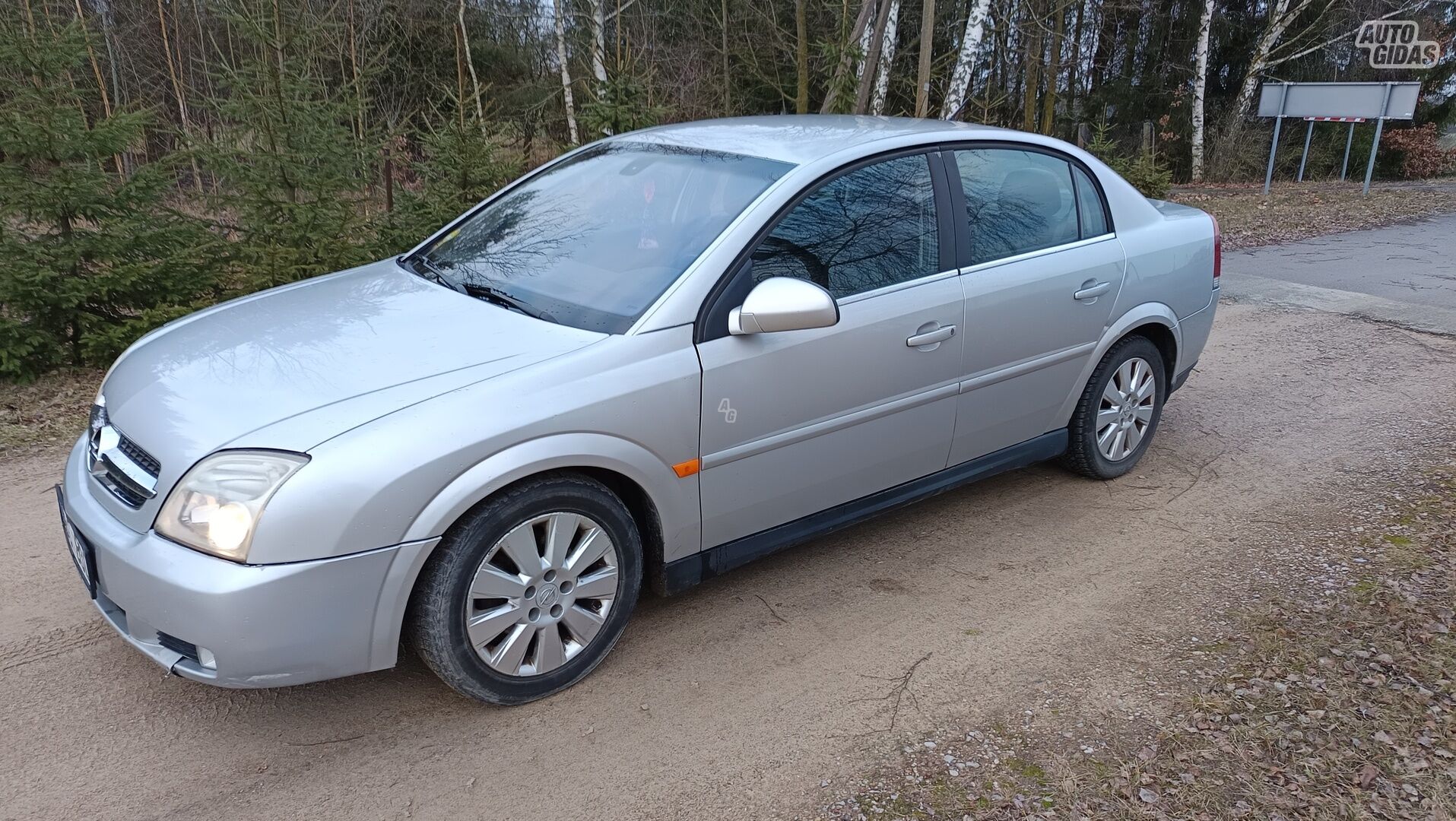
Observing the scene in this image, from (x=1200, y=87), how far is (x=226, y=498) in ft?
74.3

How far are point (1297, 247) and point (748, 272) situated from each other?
34.8 feet

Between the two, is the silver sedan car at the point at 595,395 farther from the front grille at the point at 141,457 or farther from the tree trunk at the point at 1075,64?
the tree trunk at the point at 1075,64

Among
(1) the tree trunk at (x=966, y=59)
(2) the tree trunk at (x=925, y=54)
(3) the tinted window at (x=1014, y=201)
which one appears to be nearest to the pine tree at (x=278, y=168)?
(3) the tinted window at (x=1014, y=201)

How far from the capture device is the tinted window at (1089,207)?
4629 mm

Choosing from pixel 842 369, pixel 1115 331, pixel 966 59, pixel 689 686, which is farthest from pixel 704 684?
pixel 966 59

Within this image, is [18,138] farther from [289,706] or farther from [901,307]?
[901,307]

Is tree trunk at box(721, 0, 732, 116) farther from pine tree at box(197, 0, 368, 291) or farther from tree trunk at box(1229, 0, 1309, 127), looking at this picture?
pine tree at box(197, 0, 368, 291)

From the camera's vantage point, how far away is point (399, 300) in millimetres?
3686

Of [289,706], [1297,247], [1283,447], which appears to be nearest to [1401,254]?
[1297,247]

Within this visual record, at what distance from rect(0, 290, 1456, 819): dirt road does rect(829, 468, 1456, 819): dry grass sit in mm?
288

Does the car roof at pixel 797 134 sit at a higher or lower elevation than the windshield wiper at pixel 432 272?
higher

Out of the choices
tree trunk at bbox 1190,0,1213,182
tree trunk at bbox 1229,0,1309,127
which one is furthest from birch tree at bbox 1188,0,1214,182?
Answer: tree trunk at bbox 1229,0,1309,127

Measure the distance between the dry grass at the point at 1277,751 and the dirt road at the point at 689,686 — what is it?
0.29 meters

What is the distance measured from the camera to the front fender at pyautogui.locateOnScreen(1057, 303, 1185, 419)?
4621mm
